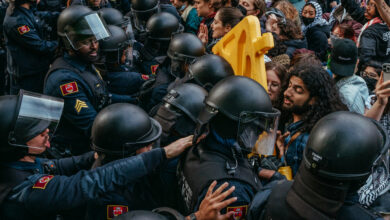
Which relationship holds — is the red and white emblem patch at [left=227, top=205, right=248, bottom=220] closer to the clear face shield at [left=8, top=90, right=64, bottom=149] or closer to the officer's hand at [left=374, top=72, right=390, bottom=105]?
the clear face shield at [left=8, top=90, right=64, bottom=149]

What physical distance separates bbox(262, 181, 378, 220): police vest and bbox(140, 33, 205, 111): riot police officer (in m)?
2.36

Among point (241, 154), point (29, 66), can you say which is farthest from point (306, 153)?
point (29, 66)

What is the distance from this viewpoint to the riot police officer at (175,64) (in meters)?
4.06

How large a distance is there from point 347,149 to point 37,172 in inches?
75.5

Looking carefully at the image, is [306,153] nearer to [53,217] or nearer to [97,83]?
[53,217]

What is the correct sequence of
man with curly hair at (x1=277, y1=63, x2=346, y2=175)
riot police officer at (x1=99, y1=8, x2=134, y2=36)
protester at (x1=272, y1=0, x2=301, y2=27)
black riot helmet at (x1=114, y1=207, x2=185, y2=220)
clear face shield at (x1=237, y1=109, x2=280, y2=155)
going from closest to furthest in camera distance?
black riot helmet at (x1=114, y1=207, x2=185, y2=220) → clear face shield at (x1=237, y1=109, x2=280, y2=155) → man with curly hair at (x1=277, y1=63, x2=346, y2=175) → riot police officer at (x1=99, y1=8, x2=134, y2=36) → protester at (x1=272, y1=0, x2=301, y2=27)

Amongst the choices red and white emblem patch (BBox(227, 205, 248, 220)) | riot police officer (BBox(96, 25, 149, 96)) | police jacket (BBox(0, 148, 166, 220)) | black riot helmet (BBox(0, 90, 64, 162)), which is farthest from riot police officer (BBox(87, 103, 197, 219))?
riot police officer (BBox(96, 25, 149, 96))

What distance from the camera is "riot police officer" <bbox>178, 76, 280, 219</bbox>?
7.30 feet

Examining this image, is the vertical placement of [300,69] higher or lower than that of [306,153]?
lower

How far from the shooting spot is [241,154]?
2.36 meters

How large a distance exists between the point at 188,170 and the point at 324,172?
3.10 feet

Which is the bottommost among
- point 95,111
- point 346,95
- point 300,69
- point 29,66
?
point 29,66

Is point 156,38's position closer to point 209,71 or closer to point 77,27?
point 77,27

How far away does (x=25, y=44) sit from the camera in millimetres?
5332
